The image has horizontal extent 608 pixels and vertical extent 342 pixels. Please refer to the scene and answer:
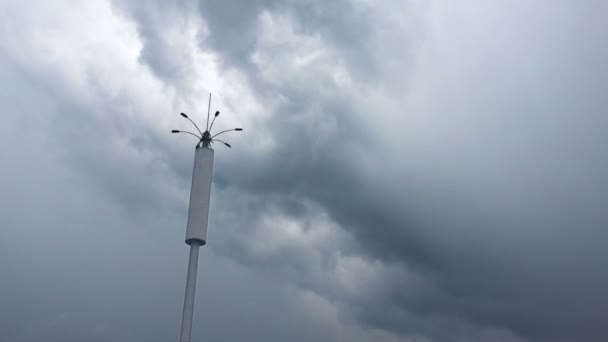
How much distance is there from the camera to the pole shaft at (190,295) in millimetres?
69812

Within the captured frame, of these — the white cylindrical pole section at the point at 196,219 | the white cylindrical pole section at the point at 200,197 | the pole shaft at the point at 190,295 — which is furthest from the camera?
the white cylindrical pole section at the point at 200,197

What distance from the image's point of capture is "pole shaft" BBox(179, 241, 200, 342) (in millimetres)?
69812

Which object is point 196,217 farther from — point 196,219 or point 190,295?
point 190,295

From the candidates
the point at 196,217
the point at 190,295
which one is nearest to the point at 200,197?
the point at 196,217

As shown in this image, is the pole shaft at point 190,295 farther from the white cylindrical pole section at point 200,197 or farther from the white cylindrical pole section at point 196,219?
the white cylindrical pole section at point 200,197

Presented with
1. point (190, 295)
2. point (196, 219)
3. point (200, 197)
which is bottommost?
point (190, 295)

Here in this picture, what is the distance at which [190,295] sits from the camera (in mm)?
72000

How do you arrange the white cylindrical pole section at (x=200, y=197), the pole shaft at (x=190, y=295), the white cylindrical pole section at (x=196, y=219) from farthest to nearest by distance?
1. the white cylindrical pole section at (x=200, y=197)
2. the white cylindrical pole section at (x=196, y=219)
3. the pole shaft at (x=190, y=295)

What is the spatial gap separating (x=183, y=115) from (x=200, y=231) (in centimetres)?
1451

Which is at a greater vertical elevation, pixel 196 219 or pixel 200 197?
pixel 200 197

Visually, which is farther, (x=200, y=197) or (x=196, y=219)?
(x=200, y=197)

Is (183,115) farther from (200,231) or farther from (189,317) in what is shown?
(189,317)

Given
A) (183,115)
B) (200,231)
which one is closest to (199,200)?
(200,231)

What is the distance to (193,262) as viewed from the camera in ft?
240
